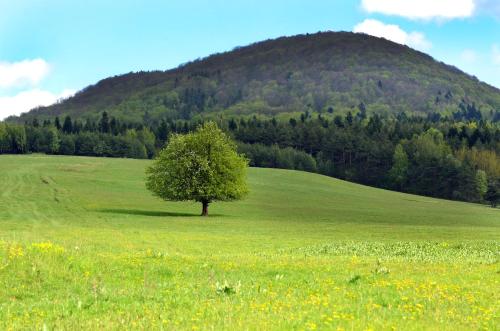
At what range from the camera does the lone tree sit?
268 feet

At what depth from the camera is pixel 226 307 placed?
13414 mm

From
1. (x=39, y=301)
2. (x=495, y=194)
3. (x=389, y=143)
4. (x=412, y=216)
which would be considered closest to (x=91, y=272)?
(x=39, y=301)

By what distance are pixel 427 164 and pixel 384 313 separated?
6314 inches

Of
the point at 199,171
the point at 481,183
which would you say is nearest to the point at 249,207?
the point at 199,171

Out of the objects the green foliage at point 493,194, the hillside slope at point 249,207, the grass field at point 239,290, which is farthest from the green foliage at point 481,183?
the grass field at point 239,290

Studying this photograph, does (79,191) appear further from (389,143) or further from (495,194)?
(389,143)

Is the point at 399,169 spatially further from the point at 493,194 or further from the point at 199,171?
the point at 199,171

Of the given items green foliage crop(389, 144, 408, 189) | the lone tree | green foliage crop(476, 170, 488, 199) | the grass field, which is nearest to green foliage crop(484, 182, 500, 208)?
green foliage crop(476, 170, 488, 199)

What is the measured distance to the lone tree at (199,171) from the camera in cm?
8175

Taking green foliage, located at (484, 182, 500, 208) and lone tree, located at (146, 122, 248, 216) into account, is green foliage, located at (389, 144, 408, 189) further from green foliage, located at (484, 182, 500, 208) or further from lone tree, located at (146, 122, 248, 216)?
lone tree, located at (146, 122, 248, 216)

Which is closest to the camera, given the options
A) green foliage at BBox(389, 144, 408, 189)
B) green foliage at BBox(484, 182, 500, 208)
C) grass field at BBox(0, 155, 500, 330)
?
grass field at BBox(0, 155, 500, 330)

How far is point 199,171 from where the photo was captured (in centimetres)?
8212

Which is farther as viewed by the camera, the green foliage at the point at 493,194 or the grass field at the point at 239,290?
the green foliage at the point at 493,194

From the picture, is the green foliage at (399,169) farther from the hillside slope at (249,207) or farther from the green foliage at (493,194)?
the hillside slope at (249,207)
